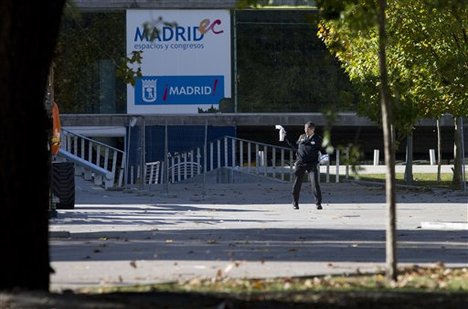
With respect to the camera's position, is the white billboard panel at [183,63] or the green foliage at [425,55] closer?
the green foliage at [425,55]

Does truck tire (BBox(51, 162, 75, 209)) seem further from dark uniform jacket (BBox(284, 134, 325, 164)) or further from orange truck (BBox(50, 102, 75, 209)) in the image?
dark uniform jacket (BBox(284, 134, 325, 164))

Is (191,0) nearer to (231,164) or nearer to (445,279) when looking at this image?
(231,164)

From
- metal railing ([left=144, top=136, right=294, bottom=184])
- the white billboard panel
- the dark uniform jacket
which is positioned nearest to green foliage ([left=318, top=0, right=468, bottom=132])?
the dark uniform jacket

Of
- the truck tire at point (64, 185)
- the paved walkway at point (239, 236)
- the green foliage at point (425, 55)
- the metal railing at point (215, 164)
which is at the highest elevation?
the green foliage at point (425, 55)

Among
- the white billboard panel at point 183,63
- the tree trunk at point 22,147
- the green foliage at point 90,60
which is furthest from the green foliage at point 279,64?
the tree trunk at point 22,147

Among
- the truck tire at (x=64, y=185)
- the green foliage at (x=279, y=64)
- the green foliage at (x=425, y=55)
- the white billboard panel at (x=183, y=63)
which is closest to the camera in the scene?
the truck tire at (x=64, y=185)

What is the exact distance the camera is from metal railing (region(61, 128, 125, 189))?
116 feet

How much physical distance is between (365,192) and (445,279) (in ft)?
68.0

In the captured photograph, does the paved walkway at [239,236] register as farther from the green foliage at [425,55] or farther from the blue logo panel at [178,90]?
the blue logo panel at [178,90]

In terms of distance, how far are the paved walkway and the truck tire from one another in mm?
210

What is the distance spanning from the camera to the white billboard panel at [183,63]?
48.4 metres

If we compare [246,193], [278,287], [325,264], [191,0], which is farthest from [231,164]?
[278,287]

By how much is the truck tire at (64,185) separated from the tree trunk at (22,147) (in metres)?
13.7

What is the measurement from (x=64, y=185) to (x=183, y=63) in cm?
2616
